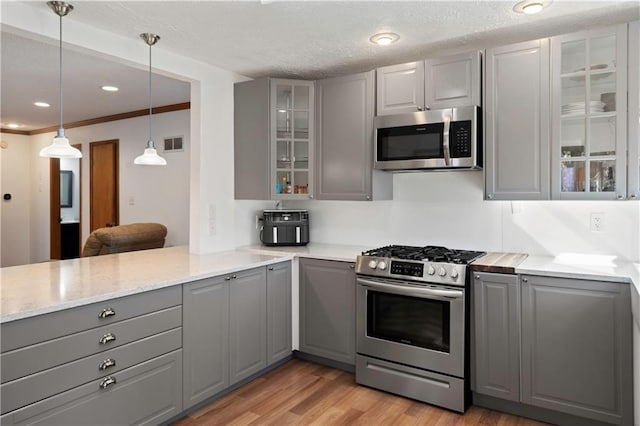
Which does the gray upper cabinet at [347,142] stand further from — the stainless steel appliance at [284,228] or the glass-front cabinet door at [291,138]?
the stainless steel appliance at [284,228]

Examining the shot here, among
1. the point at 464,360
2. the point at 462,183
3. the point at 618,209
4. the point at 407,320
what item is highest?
the point at 462,183

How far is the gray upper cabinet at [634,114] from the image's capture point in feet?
7.89

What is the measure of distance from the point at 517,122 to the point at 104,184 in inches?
220

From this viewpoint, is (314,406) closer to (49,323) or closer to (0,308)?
(49,323)

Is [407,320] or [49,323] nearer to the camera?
[49,323]

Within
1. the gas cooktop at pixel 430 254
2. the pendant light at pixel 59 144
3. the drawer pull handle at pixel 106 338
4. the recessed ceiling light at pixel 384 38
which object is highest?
the recessed ceiling light at pixel 384 38

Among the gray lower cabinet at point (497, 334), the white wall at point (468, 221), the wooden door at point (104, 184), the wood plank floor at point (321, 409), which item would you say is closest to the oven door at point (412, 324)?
the gray lower cabinet at point (497, 334)

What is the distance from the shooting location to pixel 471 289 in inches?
105

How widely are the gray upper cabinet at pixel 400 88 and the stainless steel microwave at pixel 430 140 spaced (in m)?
0.09

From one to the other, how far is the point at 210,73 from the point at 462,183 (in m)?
2.19

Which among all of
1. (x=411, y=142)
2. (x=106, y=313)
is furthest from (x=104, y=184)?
(x=411, y=142)

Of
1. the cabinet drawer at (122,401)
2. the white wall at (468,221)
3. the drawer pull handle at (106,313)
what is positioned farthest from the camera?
the white wall at (468,221)

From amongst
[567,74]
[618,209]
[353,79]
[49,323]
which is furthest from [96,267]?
[618,209]

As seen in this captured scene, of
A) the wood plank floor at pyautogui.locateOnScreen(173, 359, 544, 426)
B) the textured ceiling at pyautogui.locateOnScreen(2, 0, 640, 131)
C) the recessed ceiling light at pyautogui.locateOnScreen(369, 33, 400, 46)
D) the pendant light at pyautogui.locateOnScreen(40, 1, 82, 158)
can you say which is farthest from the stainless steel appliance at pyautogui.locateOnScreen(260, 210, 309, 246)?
the pendant light at pyautogui.locateOnScreen(40, 1, 82, 158)
